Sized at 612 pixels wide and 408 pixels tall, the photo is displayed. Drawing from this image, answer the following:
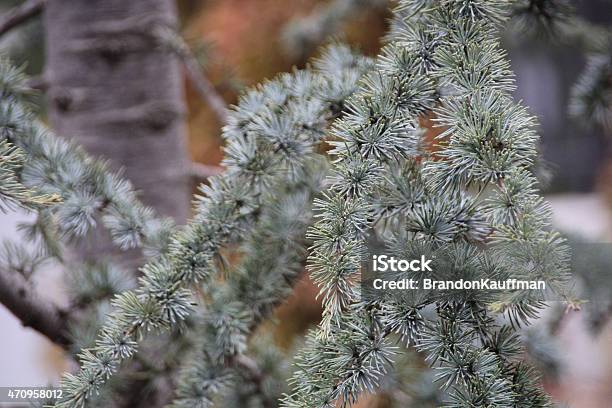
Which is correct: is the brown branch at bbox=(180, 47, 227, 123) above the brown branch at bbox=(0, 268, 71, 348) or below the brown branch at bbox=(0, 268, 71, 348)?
above

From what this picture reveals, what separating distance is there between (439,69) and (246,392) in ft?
1.36

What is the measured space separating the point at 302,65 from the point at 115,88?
114 centimetres

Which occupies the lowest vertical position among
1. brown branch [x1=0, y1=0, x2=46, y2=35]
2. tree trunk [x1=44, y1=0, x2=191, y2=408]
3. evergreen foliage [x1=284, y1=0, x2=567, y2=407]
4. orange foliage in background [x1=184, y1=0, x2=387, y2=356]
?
evergreen foliage [x1=284, y1=0, x2=567, y2=407]

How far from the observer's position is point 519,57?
2.76 meters

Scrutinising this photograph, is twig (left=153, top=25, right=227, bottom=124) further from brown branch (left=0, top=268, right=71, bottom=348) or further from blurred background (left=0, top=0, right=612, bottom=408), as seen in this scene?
brown branch (left=0, top=268, right=71, bottom=348)

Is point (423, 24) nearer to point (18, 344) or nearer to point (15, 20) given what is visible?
point (15, 20)

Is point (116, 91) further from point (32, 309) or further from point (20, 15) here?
point (32, 309)

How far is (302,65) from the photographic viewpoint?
193 cm

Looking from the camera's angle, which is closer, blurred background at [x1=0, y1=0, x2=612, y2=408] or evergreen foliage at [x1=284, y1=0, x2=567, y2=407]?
evergreen foliage at [x1=284, y1=0, x2=567, y2=407]

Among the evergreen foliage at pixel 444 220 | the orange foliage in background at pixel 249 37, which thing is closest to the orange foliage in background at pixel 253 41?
the orange foliage in background at pixel 249 37

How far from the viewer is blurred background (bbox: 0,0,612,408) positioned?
923mm

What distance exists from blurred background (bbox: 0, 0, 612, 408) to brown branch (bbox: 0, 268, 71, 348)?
0.22 ft

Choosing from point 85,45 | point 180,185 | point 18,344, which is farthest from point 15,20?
point 18,344

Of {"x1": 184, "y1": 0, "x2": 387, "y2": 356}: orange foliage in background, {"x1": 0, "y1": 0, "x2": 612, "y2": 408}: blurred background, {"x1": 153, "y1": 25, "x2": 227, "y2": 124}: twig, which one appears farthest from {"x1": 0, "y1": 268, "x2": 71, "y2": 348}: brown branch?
{"x1": 184, "y1": 0, "x2": 387, "y2": 356}: orange foliage in background
